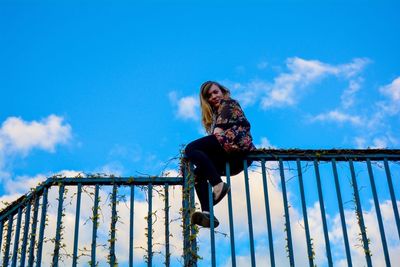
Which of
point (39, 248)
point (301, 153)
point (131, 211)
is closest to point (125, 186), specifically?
point (131, 211)

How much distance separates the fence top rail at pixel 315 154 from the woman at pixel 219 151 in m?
0.15

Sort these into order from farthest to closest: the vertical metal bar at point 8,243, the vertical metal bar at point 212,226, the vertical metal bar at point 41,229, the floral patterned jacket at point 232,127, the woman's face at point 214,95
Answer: the woman's face at point 214,95 < the vertical metal bar at point 8,243 < the floral patterned jacket at point 232,127 < the vertical metal bar at point 41,229 < the vertical metal bar at point 212,226

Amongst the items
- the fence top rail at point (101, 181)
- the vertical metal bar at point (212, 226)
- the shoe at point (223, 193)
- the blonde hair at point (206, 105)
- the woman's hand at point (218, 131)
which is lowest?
the vertical metal bar at point (212, 226)

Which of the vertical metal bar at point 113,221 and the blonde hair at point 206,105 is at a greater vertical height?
the blonde hair at point 206,105

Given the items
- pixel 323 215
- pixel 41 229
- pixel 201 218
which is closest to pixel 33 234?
pixel 41 229

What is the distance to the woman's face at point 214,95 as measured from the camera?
632 centimetres

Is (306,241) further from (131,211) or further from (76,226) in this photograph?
(76,226)

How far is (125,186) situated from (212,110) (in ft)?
4.19

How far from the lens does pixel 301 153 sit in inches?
233

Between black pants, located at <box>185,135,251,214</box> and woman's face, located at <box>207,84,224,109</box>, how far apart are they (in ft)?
1.79

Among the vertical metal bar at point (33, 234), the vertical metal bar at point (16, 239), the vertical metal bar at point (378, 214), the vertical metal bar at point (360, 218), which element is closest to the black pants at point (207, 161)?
the vertical metal bar at point (360, 218)

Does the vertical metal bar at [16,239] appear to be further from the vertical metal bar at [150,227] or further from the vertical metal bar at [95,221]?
the vertical metal bar at [150,227]

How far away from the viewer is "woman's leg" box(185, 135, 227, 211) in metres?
5.71

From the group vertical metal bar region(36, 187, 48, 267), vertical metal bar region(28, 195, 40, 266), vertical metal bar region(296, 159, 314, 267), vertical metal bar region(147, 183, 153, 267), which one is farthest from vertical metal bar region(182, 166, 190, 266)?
vertical metal bar region(28, 195, 40, 266)
